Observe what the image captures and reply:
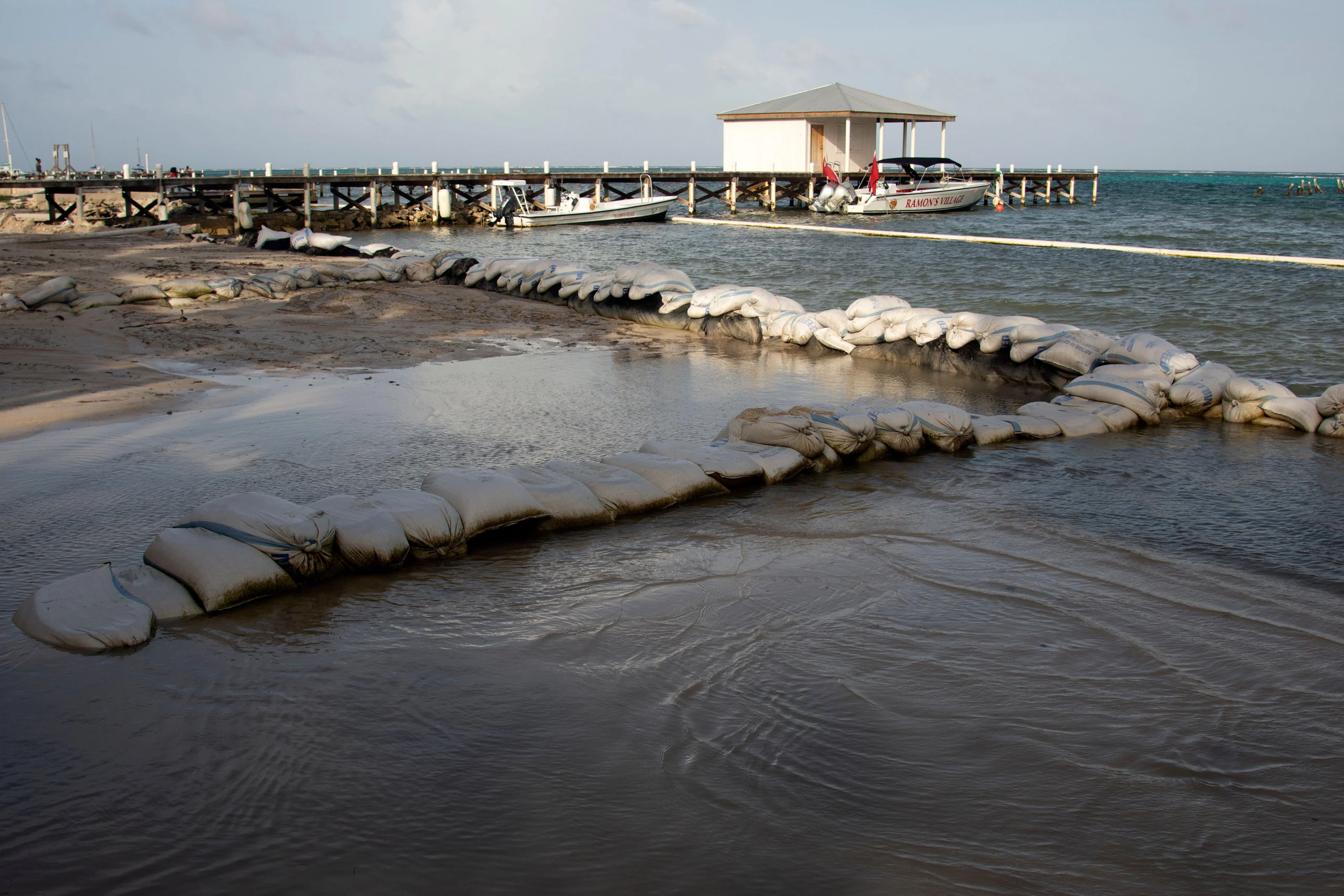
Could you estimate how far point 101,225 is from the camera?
90.3ft

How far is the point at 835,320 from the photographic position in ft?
31.5

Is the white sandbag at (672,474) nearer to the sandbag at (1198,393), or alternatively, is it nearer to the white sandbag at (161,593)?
Result: the white sandbag at (161,593)

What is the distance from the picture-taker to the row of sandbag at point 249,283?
1047 centimetres

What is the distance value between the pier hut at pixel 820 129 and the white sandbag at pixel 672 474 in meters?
32.8

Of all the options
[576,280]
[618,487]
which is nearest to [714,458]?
[618,487]

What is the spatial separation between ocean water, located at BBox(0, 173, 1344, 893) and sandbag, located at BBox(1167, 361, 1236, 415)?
781 millimetres

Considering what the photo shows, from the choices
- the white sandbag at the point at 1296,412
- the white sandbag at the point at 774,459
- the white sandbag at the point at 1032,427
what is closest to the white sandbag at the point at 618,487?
the white sandbag at the point at 774,459

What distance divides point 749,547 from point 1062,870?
7.21 ft

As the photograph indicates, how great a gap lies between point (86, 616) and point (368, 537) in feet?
3.24

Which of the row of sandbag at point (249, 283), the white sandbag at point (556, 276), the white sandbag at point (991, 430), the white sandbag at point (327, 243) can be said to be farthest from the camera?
the white sandbag at point (327, 243)

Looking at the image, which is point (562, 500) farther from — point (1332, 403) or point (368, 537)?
point (1332, 403)

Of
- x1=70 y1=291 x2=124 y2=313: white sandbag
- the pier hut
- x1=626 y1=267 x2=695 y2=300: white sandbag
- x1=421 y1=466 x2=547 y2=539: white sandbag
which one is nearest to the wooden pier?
the pier hut

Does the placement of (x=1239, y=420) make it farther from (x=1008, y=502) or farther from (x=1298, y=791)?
(x=1298, y=791)

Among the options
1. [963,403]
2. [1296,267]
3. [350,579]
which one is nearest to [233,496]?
[350,579]
